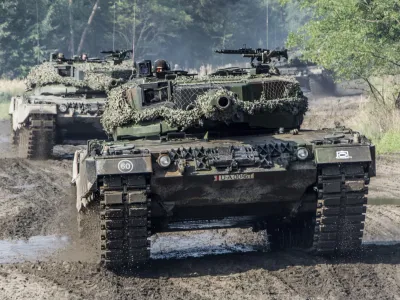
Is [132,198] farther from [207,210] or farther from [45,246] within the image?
[45,246]

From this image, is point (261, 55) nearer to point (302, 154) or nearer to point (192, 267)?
point (302, 154)

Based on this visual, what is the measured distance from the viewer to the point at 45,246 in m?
12.4

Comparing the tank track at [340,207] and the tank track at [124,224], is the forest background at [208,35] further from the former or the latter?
the tank track at [124,224]

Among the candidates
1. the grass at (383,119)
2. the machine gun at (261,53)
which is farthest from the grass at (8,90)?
the machine gun at (261,53)

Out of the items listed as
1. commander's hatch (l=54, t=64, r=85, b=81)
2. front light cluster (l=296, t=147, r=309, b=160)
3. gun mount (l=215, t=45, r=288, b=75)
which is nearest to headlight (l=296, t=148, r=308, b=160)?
front light cluster (l=296, t=147, r=309, b=160)

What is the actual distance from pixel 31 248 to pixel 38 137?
874 centimetres

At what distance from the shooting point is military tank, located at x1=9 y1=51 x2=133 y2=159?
2044 cm

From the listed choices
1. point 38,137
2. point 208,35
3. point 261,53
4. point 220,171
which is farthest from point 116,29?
point 220,171

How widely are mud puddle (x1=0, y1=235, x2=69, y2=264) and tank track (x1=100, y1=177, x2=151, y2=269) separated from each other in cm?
143

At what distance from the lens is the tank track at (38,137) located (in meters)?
20.5

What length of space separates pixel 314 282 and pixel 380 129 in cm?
1374

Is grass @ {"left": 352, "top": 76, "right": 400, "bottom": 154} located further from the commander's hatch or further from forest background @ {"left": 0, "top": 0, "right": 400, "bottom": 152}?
the commander's hatch

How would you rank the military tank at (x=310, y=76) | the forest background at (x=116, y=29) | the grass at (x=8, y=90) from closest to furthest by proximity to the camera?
the military tank at (x=310, y=76) < the grass at (x=8, y=90) < the forest background at (x=116, y=29)

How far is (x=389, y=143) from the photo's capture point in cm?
2175
